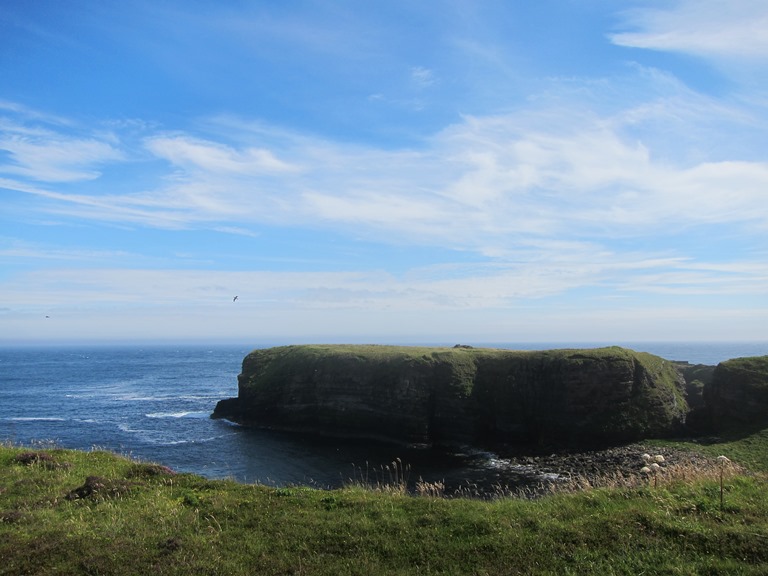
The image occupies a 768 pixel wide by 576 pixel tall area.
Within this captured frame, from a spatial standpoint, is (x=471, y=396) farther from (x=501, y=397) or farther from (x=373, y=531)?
(x=373, y=531)

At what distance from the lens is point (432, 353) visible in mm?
66688

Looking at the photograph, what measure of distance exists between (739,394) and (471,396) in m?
27.9

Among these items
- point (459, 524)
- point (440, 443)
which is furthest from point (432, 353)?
point (459, 524)

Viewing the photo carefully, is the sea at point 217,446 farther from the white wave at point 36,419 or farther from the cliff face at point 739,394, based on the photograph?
the cliff face at point 739,394

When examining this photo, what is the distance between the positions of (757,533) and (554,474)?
33623 millimetres

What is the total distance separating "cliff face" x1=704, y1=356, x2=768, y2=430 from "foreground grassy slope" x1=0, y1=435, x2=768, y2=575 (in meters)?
41.4

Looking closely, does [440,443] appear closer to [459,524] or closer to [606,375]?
[606,375]

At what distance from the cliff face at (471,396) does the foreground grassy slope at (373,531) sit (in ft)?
127

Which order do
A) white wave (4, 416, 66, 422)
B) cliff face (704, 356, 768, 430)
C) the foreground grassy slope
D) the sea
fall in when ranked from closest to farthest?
the foreground grassy slope, the sea, cliff face (704, 356, 768, 430), white wave (4, 416, 66, 422)

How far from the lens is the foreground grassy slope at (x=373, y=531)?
36.3ft

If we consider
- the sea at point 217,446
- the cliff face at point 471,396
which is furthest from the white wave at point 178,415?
the cliff face at point 471,396

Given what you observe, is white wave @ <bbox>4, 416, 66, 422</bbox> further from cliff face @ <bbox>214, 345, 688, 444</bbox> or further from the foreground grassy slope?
the foreground grassy slope

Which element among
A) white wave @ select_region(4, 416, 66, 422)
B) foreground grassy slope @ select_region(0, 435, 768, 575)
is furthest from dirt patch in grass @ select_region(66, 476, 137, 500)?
white wave @ select_region(4, 416, 66, 422)

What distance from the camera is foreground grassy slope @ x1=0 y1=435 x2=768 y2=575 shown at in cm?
1105
